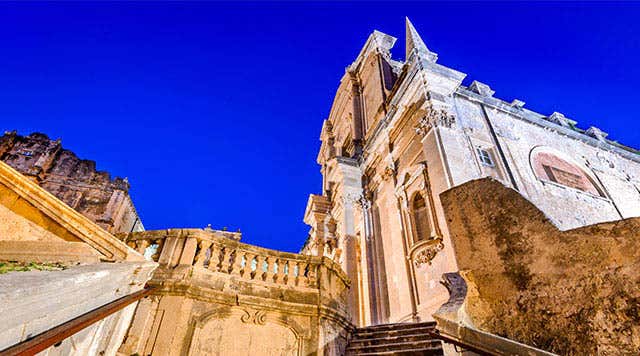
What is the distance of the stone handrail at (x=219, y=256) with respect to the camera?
20.2 ft

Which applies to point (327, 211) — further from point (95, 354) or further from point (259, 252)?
point (95, 354)

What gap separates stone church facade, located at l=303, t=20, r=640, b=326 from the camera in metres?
10.8

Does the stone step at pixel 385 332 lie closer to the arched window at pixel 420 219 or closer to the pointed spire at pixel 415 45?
the arched window at pixel 420 219

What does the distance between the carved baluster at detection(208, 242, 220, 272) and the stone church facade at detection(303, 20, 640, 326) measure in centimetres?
406

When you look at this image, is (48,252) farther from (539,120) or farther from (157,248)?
(539,120)

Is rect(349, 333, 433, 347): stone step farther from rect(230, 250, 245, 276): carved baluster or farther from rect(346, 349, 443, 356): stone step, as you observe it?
rect(230, 250, 245, 276): carved baluster

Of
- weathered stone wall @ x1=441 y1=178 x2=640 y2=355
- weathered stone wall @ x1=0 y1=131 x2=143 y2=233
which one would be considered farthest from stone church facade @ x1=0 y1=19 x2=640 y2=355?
weathered stone wall @ x1=0 y1=131 x2=143 y2=233

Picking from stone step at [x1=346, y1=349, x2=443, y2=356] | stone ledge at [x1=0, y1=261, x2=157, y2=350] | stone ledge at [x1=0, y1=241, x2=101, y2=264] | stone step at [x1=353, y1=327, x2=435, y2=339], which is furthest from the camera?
stone step at [x1=353, y1=327, x2=435, y2=339]

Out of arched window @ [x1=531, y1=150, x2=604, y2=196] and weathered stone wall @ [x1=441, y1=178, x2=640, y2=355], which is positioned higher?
arched window @ [x1=531, y1=150, x2=604, y2=196]

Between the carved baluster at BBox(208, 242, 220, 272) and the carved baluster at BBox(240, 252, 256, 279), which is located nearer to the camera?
the carved baluster at BBox(208, 242, 220, 272)

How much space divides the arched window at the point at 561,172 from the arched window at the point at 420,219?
193 inches

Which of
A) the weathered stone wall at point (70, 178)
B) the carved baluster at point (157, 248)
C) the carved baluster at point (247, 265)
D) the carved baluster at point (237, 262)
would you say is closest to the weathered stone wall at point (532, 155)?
the carved baluster at point (247, 265)

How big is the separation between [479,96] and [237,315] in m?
13.7

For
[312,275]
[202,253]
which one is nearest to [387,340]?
[312,275]
